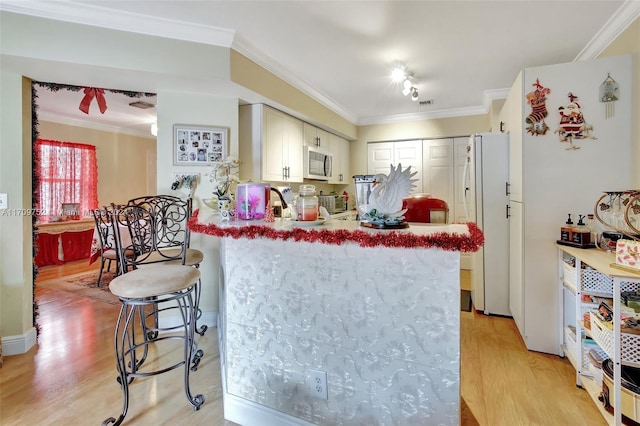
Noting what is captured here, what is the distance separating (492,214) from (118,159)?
21.4 ft

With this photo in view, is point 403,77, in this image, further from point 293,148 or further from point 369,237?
point 369,237

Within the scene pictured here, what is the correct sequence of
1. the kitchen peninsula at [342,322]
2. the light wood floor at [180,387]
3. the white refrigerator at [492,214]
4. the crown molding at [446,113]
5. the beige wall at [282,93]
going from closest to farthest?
the kitchen peninsula at [342,322] < the light wood floor at [180,387] < the beige wall at [282,93] < the white refrigerator at [492,214] < the crown molding at [446,113]

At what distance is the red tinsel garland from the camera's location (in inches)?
45.5

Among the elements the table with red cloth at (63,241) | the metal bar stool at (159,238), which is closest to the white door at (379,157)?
the metal bar stool at (159,238)

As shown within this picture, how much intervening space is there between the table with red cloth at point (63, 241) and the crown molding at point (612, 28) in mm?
Answer: 7260

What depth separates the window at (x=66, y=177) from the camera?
5.11 meters


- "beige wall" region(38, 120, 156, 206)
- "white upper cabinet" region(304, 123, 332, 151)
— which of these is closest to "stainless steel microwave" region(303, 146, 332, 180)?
"white upper cabinet" region(304, 123, 332, 151)

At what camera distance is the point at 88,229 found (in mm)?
5613

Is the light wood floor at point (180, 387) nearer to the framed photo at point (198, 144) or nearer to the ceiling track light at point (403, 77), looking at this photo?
the framed photo at point (198, 144)

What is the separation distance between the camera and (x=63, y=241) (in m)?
5.30

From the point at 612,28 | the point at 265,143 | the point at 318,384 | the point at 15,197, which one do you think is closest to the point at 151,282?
the point at 318,384

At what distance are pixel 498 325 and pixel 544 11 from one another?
2632mm

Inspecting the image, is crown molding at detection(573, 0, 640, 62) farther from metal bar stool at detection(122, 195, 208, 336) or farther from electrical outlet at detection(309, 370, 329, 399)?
metal bar stool at detection(122, 195, 208, 336)

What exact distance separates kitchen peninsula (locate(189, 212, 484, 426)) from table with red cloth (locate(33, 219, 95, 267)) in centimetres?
495
